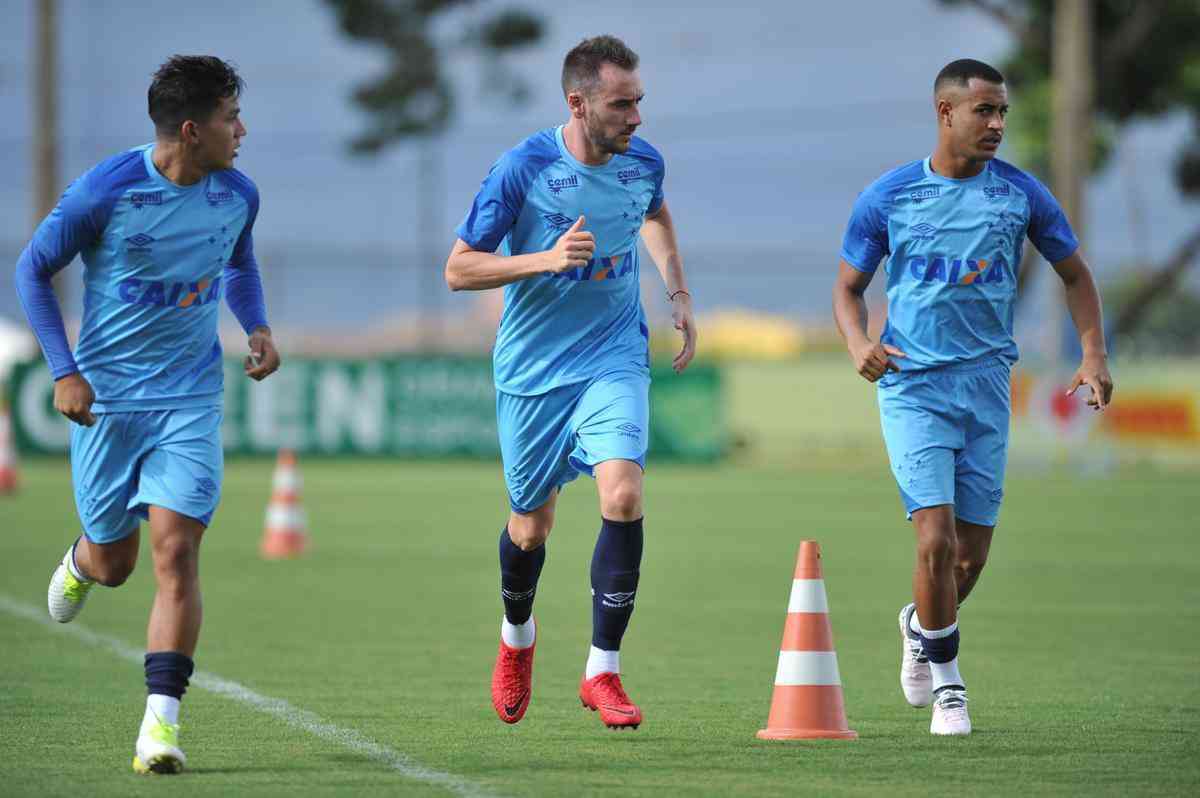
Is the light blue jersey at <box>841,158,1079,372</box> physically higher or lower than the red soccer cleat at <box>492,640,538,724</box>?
higher

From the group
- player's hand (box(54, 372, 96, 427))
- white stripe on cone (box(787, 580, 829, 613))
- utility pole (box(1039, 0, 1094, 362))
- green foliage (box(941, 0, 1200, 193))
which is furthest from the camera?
green foliage (box(941, 0, 1200, 193))

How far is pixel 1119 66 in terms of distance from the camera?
4147 centimetres

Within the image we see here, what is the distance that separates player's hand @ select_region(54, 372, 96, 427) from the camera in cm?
689

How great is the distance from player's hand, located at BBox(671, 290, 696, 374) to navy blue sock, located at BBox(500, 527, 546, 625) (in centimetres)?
94

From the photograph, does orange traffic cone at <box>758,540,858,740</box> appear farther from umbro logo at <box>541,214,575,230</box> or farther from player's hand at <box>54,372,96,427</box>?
player's hand at <box>54,372,96,427</box>

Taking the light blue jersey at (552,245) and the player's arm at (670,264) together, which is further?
the player's arm at (670,264)

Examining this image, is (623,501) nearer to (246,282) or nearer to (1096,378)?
(246,282)

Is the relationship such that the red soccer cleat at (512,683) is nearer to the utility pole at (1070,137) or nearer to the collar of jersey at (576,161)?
the collar of jersey at (576,161)

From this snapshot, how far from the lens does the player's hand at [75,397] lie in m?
6.89

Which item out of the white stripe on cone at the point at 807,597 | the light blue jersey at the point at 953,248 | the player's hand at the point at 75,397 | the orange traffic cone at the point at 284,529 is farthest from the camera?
the orange traffic cone at the point at 284,529

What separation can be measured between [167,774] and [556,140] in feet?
9.38

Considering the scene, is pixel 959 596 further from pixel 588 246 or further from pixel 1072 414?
pixel 1072 414

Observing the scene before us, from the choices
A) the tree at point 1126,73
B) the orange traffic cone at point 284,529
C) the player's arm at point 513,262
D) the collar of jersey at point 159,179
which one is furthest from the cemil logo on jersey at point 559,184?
the tree at point 1126,73

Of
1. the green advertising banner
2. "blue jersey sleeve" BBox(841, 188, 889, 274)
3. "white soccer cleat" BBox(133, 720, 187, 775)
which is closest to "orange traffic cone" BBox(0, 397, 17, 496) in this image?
the green advertising banner
